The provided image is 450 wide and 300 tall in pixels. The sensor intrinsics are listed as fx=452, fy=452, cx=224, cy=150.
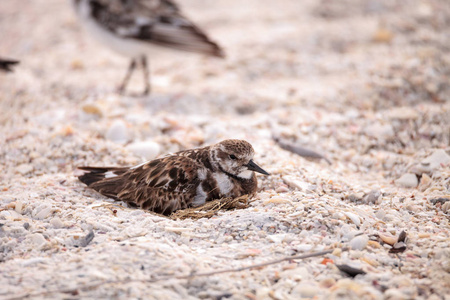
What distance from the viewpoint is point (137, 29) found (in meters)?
5.08

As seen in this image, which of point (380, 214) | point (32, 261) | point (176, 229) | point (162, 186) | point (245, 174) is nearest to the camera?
point (32, 261)

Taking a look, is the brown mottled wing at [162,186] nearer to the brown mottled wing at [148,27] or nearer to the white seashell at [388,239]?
the white seashell at [388,239]

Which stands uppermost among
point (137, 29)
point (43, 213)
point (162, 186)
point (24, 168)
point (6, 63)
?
point (137, 29)

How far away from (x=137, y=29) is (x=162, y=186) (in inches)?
108

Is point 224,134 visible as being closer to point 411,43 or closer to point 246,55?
point 246,55

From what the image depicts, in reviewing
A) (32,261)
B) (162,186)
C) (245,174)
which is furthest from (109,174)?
(32,261)

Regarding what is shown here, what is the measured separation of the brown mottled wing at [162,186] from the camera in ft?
9.58

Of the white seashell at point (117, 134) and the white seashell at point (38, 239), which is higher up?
the white seashell at point (117, 134)

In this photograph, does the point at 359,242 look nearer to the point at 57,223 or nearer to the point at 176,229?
the point at 176,229

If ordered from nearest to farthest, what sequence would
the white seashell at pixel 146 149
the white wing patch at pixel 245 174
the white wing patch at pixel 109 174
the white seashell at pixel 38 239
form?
the white seashell at pixel 38 239
the white wing patch at pixel 245 174
the white wing patch at pixel 109 174
the white seashell at pixel 146 149

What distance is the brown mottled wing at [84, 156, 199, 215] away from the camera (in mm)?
2920

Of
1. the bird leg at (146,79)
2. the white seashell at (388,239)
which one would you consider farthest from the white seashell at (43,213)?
the bird leg at (146,79)

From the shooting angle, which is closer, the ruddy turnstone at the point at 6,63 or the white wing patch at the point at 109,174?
the white wing patch at the point at 109,174

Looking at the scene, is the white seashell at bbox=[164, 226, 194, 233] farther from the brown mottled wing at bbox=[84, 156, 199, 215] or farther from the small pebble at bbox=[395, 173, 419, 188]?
the small pebble at bbox=[395, 173, 419, 188]
